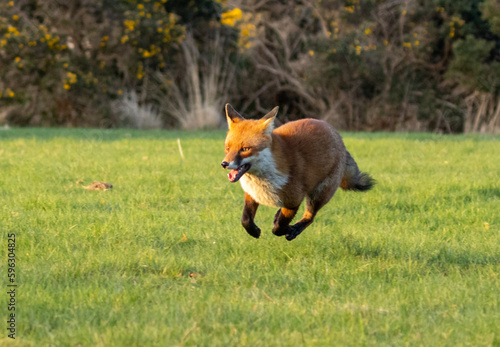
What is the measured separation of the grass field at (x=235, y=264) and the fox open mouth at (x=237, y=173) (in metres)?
0.66

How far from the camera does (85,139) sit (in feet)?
46.8

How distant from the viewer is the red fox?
512cm

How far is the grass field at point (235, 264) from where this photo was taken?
3.76 m

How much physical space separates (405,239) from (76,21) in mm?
17007

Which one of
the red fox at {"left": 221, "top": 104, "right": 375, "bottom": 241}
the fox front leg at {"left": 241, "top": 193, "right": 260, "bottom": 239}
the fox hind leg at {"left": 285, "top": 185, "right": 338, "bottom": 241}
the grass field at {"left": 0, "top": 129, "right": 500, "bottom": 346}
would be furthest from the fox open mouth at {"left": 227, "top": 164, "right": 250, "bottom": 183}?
the fox hind leg at {"left": 285, "top": 185, "right": 338, "bottom": 241}

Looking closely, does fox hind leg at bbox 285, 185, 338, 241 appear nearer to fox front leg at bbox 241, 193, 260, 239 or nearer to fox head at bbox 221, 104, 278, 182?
fox front leg at bbox 241, 193, 260, 239

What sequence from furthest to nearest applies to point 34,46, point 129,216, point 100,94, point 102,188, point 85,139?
point 100,94, point 34,46, point 85,139, point 102,188, point 129,216

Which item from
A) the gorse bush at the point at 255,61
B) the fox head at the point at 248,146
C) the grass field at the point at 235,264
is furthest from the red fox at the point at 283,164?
the gorse bush at the point at 255,61

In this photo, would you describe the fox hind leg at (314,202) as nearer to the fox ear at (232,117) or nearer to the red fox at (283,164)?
the red fox at (283,164)

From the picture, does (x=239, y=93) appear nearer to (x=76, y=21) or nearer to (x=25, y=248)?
(x=76, y=21)

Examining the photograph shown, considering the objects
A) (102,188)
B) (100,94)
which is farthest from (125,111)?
(102,188)

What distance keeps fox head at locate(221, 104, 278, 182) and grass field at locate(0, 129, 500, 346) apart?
0.73 meters

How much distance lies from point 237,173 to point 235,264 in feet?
2.30

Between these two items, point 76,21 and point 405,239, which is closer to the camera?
point 405,239
